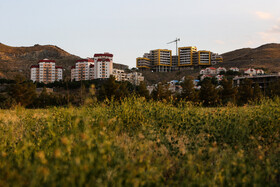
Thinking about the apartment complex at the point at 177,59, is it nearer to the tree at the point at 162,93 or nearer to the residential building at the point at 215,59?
the residential building at the point at 215,59

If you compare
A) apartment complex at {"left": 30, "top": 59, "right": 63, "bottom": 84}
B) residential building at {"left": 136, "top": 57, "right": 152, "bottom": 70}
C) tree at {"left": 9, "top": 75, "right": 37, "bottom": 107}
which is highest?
residential building at {"left": 136, "top": 57, "right": 152, "bottom": 70}

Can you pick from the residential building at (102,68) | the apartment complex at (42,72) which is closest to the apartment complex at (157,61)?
the residential building at (102,68)

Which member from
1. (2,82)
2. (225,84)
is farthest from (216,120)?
(2,82)

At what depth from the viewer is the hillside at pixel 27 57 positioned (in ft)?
364

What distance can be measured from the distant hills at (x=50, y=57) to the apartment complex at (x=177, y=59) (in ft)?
29.0

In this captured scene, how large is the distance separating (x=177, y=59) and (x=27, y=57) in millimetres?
97997

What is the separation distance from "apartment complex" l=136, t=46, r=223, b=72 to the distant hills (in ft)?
29.0

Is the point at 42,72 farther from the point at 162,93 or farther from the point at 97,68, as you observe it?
the point at 162,93

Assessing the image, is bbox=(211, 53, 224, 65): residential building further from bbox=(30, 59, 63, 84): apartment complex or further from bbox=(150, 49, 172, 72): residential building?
bbox=(30, 59, 63, 84): apartment complex

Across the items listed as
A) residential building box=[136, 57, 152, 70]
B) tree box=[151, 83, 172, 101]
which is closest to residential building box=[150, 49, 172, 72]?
residential building box=[136, 57, 152, 70]

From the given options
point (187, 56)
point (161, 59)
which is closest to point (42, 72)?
point (161, 59)

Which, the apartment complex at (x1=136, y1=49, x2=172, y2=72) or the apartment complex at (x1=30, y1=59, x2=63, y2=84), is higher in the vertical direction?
the apartment complex at (x1=136, y1=49, x2=172, y2=72)

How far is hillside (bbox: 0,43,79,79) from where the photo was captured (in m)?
111

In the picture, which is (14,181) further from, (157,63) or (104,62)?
(157,63)
